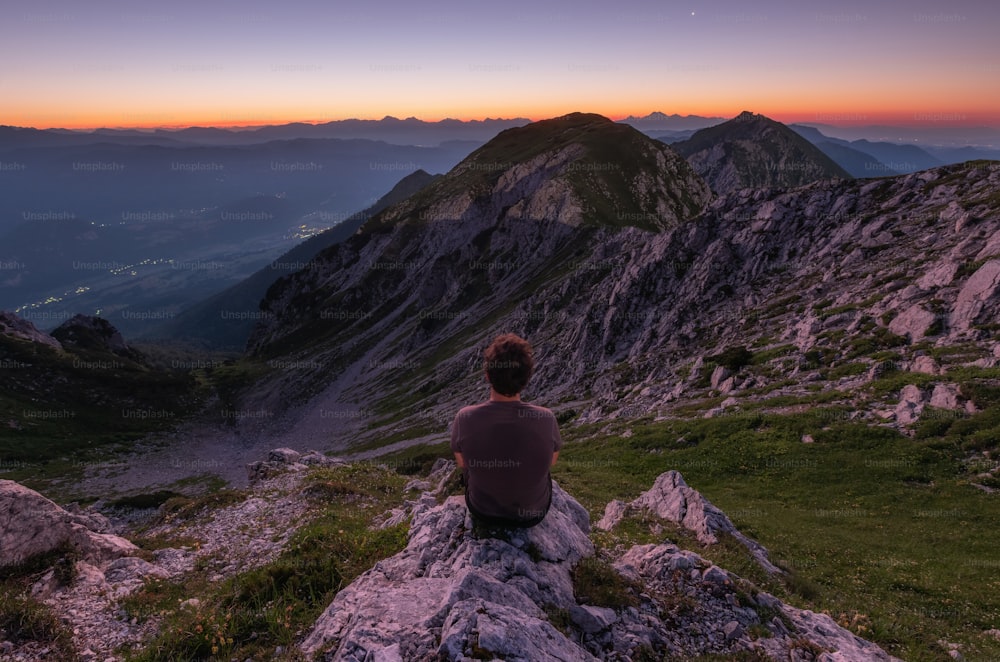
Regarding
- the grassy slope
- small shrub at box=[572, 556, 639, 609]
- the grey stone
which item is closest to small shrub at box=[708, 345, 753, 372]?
the grassy slope

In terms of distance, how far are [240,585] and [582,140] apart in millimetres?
180629

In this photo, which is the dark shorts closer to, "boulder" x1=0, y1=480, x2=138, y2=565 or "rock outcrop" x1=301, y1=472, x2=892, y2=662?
"rock outcrop" x1=301, y1=472, x2=892, y2=662

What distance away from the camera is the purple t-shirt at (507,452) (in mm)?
8133

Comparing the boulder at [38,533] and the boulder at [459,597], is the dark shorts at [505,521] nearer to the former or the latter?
the boulder at [459,597]

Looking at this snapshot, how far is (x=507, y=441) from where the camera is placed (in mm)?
8117

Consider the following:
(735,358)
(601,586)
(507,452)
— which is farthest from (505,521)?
(735,358)

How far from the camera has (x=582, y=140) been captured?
16950 centimetres

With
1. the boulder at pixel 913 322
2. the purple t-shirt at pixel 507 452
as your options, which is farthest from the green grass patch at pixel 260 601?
the boulder at pixel 913 322

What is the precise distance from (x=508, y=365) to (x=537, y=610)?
13.3ft

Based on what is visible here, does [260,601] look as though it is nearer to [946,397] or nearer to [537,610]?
[537,610]

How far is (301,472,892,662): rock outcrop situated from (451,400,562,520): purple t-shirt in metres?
0.73

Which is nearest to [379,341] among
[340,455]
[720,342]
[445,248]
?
[445,248]

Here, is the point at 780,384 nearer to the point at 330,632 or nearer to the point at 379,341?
the point at 330,632

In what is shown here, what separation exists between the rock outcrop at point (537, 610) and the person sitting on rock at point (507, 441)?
29.5 inches
